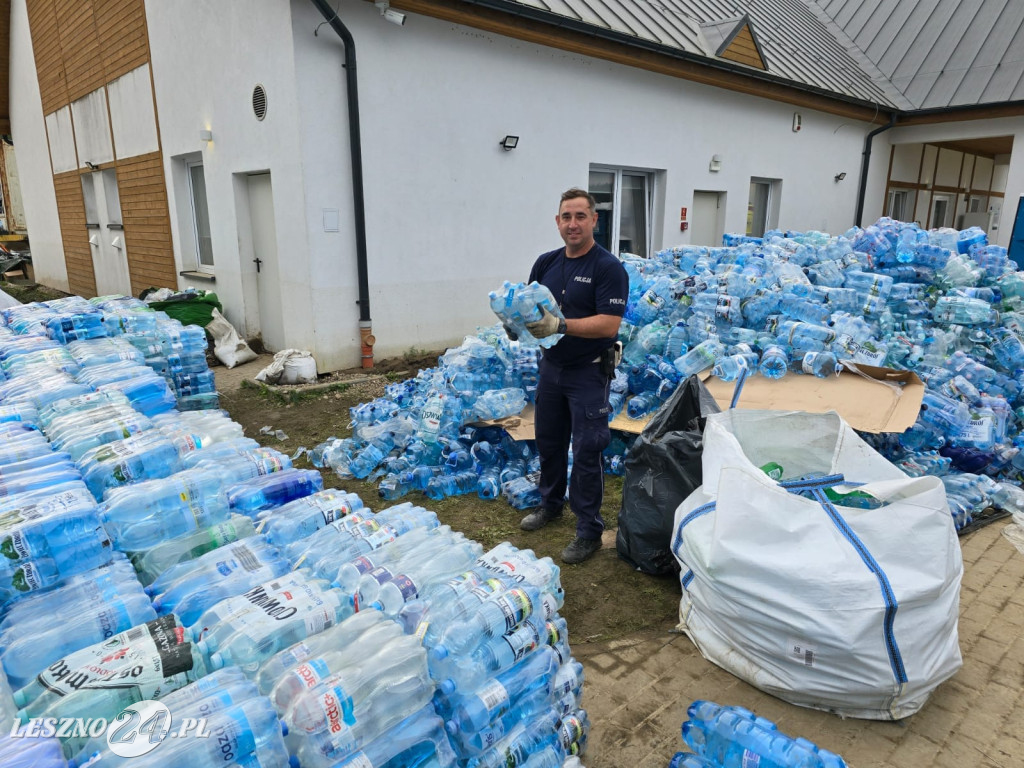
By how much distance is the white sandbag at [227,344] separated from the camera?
8555 mm

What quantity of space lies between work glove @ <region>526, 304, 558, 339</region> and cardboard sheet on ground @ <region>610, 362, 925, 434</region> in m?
2.01

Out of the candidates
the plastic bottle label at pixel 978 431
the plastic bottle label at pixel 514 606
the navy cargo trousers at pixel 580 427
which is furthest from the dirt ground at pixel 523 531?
the plastic bottle label at pixel 978 431

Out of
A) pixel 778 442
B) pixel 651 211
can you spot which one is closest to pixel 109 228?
pixel 651 211

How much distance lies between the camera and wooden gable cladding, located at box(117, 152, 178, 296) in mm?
10688

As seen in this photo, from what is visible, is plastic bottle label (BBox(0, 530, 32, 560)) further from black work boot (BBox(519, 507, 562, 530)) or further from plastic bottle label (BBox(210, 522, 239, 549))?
black work boot (BBox(519, 507, 562, 530))

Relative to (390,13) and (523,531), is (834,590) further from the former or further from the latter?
(390,13)

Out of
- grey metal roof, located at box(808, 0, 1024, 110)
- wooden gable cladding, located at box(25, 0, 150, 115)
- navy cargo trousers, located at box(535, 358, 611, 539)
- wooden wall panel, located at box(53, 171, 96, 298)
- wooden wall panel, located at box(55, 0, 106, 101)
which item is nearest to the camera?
navy cargo trousers, located at box(535, 358, 611, 539)

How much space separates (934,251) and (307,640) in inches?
271

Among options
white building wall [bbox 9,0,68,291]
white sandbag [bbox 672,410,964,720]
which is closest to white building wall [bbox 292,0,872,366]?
white sandbag [bbox 672,410,964,720]

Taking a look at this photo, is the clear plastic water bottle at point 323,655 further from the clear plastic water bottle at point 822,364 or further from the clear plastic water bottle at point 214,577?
the clear plastic water bottle at point 822,364

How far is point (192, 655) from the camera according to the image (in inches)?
63.8

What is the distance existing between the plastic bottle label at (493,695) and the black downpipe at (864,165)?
55.6 feet

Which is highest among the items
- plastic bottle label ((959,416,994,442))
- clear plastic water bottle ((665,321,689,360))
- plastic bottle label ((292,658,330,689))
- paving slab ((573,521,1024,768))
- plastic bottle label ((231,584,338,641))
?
clear plastic water bottle ((665,321,689,360))

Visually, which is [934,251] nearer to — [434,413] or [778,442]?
[778,442]
